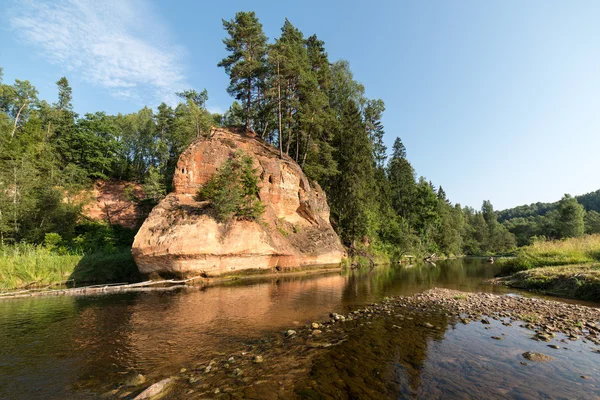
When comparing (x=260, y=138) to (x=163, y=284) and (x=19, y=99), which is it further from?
(x=19, y=99)

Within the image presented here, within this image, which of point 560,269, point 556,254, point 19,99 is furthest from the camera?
point 19,99

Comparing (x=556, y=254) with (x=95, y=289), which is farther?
(x=556, y=254)

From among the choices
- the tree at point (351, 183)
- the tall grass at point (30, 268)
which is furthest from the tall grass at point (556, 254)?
the tall grass at point (30, 268)

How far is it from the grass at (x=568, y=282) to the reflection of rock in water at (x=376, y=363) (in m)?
9.83

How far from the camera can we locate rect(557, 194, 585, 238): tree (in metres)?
57.6

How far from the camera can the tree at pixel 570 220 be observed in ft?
189

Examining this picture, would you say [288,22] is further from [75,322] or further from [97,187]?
[75,322]

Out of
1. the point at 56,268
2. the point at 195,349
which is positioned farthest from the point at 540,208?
the point at 56,268

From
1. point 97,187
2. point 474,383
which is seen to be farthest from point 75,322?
point 97,187

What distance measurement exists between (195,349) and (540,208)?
210356 mm

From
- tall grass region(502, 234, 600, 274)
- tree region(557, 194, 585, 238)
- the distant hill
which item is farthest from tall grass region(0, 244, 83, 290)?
the distant hill

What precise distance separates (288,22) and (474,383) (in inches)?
1853

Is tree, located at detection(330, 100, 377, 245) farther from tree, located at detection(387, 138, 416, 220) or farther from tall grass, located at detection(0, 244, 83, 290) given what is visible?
tall grass, located at detection(0, 244, 83, 290)

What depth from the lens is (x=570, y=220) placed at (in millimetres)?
59312
